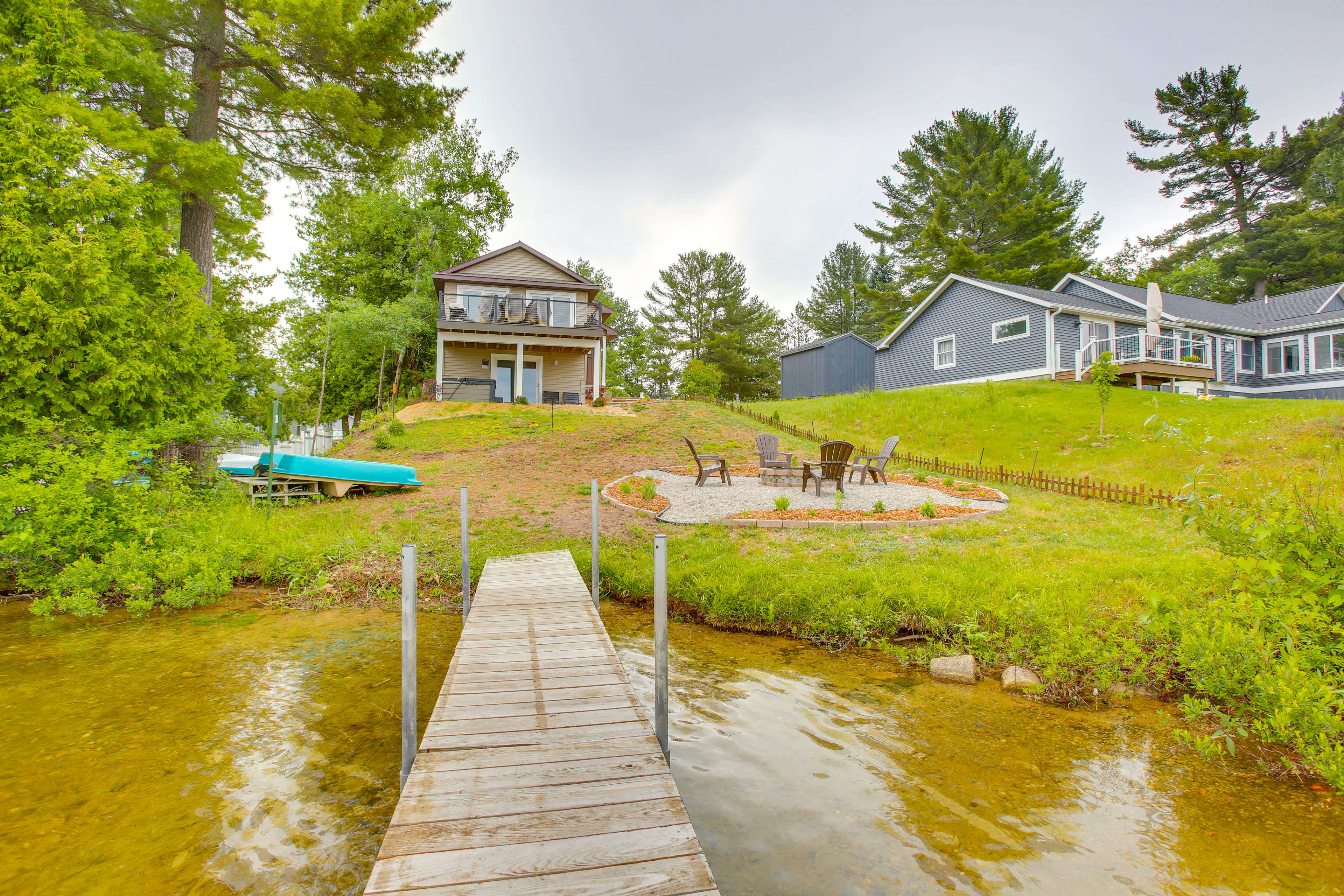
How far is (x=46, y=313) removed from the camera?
6367 millimetres

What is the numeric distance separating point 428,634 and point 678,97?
19.7 metres

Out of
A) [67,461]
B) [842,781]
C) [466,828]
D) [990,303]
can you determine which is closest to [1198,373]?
[990,303]

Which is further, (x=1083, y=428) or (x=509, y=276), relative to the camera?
(x=509, y=276)

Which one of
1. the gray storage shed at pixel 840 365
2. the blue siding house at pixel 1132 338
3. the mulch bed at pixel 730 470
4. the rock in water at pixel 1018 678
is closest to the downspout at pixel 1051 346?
the blue siding house at pixel 1132 338

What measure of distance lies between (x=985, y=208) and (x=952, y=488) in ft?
94.4

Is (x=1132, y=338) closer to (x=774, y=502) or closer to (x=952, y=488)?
(x=952, y=488)

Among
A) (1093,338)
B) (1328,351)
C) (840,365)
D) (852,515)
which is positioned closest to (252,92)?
(852,515)

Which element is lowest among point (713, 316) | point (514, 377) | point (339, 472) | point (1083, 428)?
point (339, 472)

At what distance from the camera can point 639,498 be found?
10.7 m

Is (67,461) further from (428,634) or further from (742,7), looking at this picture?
(742,7)

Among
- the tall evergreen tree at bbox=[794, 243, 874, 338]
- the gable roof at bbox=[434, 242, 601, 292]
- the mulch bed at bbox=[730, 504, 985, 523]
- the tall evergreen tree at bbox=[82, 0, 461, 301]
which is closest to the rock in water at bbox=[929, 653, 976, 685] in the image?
the mulch bed at bbox=[730, 504, 985, 523]

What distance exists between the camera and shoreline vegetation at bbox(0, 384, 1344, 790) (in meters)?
3.61

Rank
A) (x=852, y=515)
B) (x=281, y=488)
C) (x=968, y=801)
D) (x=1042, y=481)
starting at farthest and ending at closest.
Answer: (x=1042, y=481) → (x=281, y=488) → (x=852, y=515) → (x=968, y=801)

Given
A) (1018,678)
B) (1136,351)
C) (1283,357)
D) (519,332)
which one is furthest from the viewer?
(1283,357)
